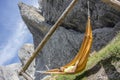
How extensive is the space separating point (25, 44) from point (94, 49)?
4283 centimetres

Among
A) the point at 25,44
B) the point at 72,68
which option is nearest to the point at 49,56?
the point at 72,68

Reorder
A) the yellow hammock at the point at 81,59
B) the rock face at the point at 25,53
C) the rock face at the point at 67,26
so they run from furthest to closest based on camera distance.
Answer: the rock face at the point at 25,53, the rock face at the point at 67,26, the yellow hammock at the point at 81,59

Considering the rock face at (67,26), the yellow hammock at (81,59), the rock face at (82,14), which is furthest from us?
the rock face at (82,14)

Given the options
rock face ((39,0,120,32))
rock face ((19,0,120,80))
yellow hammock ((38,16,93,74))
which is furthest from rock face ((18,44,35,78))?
yellow hammock ((38,16,93,74))

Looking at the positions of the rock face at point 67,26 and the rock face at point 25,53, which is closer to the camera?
the rock face at point 67,26

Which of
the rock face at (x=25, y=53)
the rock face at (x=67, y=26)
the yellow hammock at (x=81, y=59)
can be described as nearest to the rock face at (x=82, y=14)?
the rock face at (x=67, y=26)

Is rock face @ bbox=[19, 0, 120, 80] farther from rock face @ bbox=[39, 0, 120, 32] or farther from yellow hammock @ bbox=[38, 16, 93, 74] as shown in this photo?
yellow hammock @ bbox=[38, 16, 93, 74]

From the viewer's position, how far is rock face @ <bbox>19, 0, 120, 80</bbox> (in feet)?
90.3

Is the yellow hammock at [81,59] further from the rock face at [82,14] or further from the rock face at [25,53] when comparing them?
the rock face at [25,53]

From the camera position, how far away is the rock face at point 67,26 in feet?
90.3

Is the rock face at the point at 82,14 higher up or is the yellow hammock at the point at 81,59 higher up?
the yellow hammock at the point at 81,59

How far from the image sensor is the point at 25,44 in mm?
68188

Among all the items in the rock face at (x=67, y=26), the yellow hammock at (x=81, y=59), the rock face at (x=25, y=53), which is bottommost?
the rock face at (x=25, y=53)

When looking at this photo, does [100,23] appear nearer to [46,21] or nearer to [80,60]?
[46,21]
